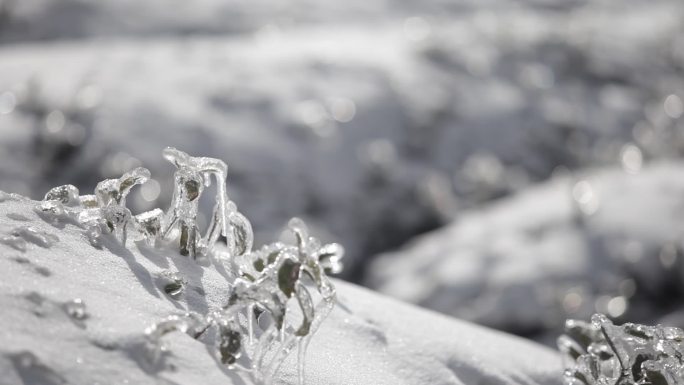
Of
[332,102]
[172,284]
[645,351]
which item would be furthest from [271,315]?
[332,102]

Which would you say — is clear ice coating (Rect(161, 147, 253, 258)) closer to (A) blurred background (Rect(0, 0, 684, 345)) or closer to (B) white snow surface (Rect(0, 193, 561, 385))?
(B) white snow surface (Rect(0, 193, 561, 385))

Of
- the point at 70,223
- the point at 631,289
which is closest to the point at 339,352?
the point at 70,223

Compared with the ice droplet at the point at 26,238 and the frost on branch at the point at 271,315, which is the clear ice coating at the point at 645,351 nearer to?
the frost on branch at the point at 271,315

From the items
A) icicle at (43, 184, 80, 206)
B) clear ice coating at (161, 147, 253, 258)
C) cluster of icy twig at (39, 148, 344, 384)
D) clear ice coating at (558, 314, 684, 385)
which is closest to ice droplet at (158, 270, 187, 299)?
cluster of icy twig at (39, 148, 344, 384)

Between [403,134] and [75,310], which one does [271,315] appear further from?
[403,134]

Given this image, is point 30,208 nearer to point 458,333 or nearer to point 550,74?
point 458,333

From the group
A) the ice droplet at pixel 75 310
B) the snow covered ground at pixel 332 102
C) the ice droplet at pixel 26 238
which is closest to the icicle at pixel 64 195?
the ice droplet at pixel 26 238
